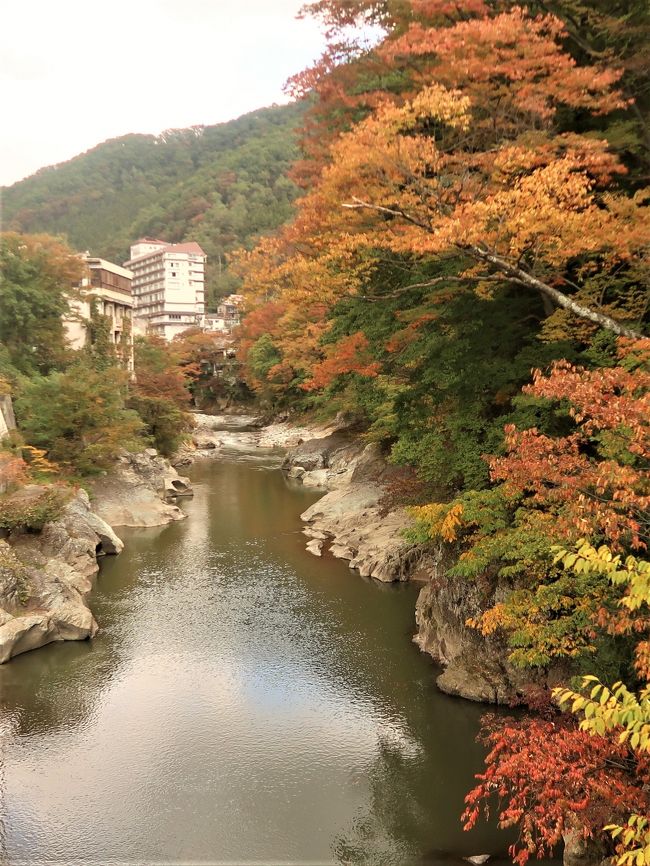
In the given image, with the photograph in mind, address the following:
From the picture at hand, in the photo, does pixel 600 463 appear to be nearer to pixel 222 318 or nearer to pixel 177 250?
pixel 222 318

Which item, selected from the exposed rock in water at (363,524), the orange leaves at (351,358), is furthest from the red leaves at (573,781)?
the orange leaves at (351,358)

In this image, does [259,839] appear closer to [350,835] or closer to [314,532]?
[350,835]

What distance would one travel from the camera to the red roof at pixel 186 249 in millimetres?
80000

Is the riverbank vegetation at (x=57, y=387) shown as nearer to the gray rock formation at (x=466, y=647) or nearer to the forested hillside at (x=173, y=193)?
the gray rock formation at (x=466, y=647)

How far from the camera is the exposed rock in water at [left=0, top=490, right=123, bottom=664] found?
1303 centimetres

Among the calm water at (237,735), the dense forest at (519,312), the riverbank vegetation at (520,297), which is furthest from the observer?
the calm water at (237,735)

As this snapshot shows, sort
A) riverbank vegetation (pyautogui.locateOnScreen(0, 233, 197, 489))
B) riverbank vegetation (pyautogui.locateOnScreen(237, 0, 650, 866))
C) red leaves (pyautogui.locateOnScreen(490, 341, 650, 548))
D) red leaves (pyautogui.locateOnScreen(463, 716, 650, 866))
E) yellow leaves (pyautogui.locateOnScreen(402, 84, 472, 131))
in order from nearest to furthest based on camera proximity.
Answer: red leaves (pyautogui.locateOnScreen(463, 716, 650, 866))
red leaves (pyautogui.locateOnScreen(490, 341, 650, 548))
riverbank vegetation (pyautogui.locateOnScreen(237, 0, 650, 866))
yellow leaves (pyautogui.locateOnScreen(402, 84, 472, 131))
riverbank vegetation (pyautogui.locateOnScreen(0, 233, 197, 489))

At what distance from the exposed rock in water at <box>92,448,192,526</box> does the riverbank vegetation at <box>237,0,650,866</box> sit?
1202cm

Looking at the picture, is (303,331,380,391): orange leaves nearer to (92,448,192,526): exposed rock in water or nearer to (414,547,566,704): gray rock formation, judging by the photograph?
(414,547,566,704): gray rock formation

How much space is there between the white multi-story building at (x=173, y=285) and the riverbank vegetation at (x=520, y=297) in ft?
227

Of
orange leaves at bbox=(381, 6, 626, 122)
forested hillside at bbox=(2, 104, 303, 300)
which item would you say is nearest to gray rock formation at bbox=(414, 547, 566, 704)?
orange leaves at bbox=(381, 6, 626, 122)

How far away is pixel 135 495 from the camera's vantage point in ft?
77.9

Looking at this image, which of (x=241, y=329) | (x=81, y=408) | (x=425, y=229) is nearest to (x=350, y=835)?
(x=425, y=229)

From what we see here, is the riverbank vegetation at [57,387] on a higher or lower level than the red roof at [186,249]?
lower
